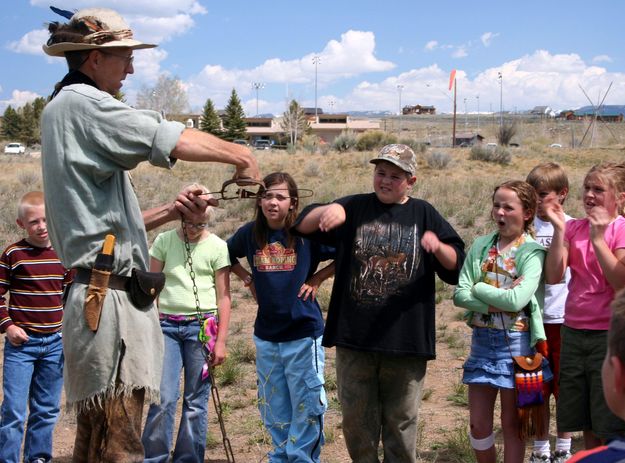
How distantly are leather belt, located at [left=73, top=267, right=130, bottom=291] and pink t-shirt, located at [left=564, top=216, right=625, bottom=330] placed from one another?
2.55 m

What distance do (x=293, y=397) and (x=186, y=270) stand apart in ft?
3.68

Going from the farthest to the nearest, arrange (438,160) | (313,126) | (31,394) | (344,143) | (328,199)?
(313,126) < (344,143) < (438,160) < (328,199) < (31,394)

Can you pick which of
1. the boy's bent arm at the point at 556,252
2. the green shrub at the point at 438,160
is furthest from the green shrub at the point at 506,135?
the boy's bent arm at the point at 556,252

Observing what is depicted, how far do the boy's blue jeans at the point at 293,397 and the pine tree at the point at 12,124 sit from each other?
262 ft

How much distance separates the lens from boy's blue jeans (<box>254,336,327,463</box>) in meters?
4.42

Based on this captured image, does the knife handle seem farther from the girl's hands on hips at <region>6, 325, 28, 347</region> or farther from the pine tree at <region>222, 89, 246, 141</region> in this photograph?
the pine tree at <region>222, 89, 246, 141</region>

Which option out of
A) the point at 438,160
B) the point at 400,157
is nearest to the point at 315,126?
the point at 438,160

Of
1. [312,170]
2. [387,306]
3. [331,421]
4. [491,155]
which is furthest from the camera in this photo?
[491,155]

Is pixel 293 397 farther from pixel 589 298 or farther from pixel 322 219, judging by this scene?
pixel 589 298

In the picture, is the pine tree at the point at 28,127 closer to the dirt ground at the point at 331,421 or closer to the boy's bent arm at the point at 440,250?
the dirt ground at the point at 331,421

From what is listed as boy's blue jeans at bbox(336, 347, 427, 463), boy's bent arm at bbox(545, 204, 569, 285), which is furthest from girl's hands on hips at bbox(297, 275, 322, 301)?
boy's bent arm at bbox(545, 204, 569, 285)

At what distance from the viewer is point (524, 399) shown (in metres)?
4.03

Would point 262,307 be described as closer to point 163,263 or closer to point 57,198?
point 163,263

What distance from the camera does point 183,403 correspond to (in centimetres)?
467
